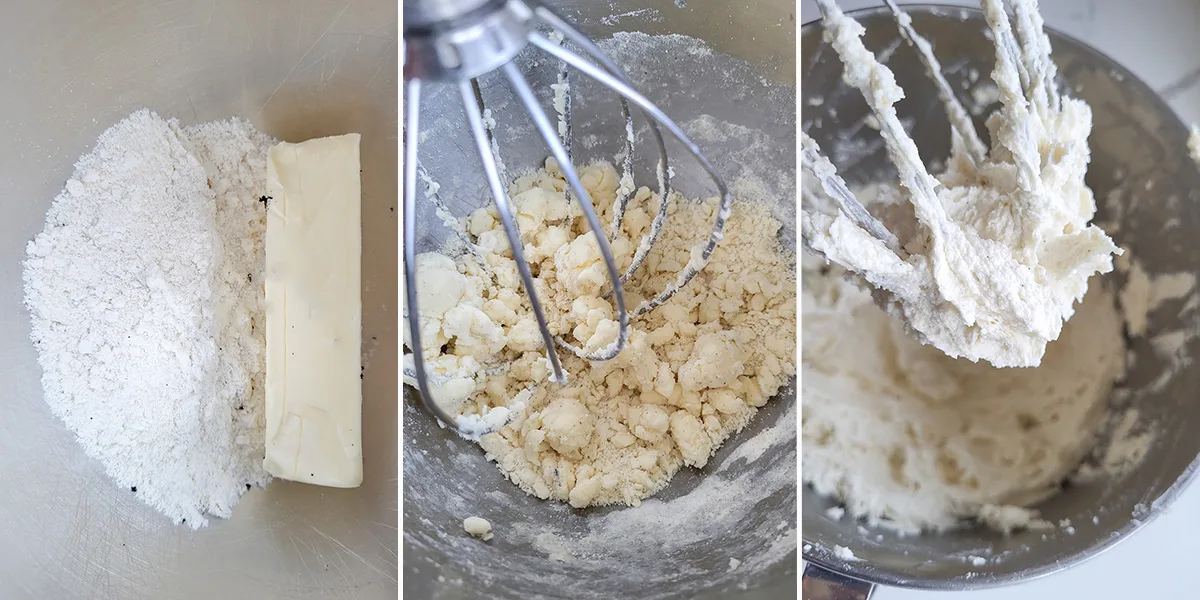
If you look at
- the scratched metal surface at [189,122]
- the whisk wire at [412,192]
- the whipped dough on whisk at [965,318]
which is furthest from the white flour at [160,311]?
the whipped dough on whisk at [965,318]

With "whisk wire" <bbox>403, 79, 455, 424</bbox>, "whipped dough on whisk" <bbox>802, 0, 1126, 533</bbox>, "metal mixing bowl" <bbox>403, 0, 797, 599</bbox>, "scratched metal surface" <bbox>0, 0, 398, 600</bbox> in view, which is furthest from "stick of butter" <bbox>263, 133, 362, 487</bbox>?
"whipped dough on whisk" <bbox>802, 0, 1126, 533</bbox>

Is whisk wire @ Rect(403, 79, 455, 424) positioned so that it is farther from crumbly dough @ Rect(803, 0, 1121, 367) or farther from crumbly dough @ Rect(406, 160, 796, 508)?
crumbly dough @ Rect(803, 0, 1121, 367)

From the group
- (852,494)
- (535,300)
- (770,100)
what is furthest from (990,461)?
(535,300)

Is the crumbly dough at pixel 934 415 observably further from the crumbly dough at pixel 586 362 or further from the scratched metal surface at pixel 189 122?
the scratched metal surface at pixel 189 122

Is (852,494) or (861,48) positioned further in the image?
(852,494)

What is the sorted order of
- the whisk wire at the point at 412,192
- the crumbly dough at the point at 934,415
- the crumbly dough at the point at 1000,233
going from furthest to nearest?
the crumbly dough at the point at 934,415 → the crumbly dough at the point at 1000,233 → the whisk wire at the point at 412,192

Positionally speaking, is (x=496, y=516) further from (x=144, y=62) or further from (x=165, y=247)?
(x=144, y=62)

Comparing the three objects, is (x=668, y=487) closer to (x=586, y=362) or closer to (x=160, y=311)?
(x=586, y=362)
